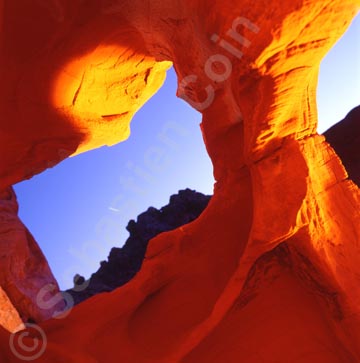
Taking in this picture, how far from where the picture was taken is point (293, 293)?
10.9ft

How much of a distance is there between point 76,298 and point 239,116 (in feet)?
22.7

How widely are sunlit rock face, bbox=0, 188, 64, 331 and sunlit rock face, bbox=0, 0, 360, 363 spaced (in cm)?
218

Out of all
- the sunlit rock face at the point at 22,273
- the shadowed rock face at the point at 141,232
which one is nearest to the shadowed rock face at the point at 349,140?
the shadowed rock face at the point at 141,232

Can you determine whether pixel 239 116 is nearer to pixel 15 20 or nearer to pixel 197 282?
pixel 197 282

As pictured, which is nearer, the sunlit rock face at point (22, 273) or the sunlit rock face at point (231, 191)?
the sunlit rock face at point (231, 191)

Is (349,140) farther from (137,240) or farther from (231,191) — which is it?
(137,240)

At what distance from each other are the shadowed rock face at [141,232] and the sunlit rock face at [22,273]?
11.6 feet

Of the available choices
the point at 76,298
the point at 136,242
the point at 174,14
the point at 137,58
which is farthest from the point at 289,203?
the point at 136,242

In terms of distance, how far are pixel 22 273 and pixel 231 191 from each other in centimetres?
411

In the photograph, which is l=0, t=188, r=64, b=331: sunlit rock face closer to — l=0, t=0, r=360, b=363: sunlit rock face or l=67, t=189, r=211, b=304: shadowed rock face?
l=0, t=0, r=360, b=363: sunlit rock face

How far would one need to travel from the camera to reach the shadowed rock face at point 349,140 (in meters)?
6.77

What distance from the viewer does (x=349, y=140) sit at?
7.40 metres

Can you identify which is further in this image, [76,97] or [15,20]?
[76,97]

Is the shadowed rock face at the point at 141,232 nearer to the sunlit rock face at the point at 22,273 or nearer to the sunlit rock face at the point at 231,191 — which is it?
the sunlit rock face at the point at 22,273
